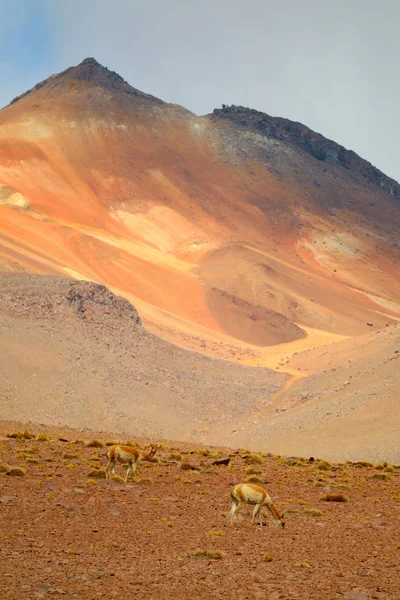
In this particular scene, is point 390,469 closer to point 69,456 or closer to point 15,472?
point 69,456

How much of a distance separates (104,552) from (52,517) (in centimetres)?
199

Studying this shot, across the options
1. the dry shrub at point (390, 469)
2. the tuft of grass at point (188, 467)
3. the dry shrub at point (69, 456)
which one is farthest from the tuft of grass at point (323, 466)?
the dry shrub at point (69, 456)

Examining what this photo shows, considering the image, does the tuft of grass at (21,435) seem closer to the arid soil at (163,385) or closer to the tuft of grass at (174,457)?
the tuft of grass at (174,457)

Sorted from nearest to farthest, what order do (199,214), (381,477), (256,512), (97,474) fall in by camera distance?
1. (256,512)
2. (97,474)
3. (381,477)
4. (199,214)

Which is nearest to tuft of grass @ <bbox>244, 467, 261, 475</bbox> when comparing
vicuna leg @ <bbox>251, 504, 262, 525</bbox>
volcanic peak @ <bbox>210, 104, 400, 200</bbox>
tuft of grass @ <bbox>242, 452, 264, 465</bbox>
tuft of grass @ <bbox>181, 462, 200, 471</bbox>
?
tuft of grass @ <bbox>181, 462, 200, 471</bbox>

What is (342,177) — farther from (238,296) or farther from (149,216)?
(238,296)

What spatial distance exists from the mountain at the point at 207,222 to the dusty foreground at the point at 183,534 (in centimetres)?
1502

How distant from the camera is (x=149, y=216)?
345ft

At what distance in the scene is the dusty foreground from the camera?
10.0 m

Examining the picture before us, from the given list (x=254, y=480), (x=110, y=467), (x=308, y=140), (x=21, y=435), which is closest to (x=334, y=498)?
(x=254, y=480)

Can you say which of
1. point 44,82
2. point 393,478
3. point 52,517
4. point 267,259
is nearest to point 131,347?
point 393,478

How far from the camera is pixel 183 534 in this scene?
41.1 ft

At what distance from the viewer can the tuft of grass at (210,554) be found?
36.9 feet

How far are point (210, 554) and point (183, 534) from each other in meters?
1.34
